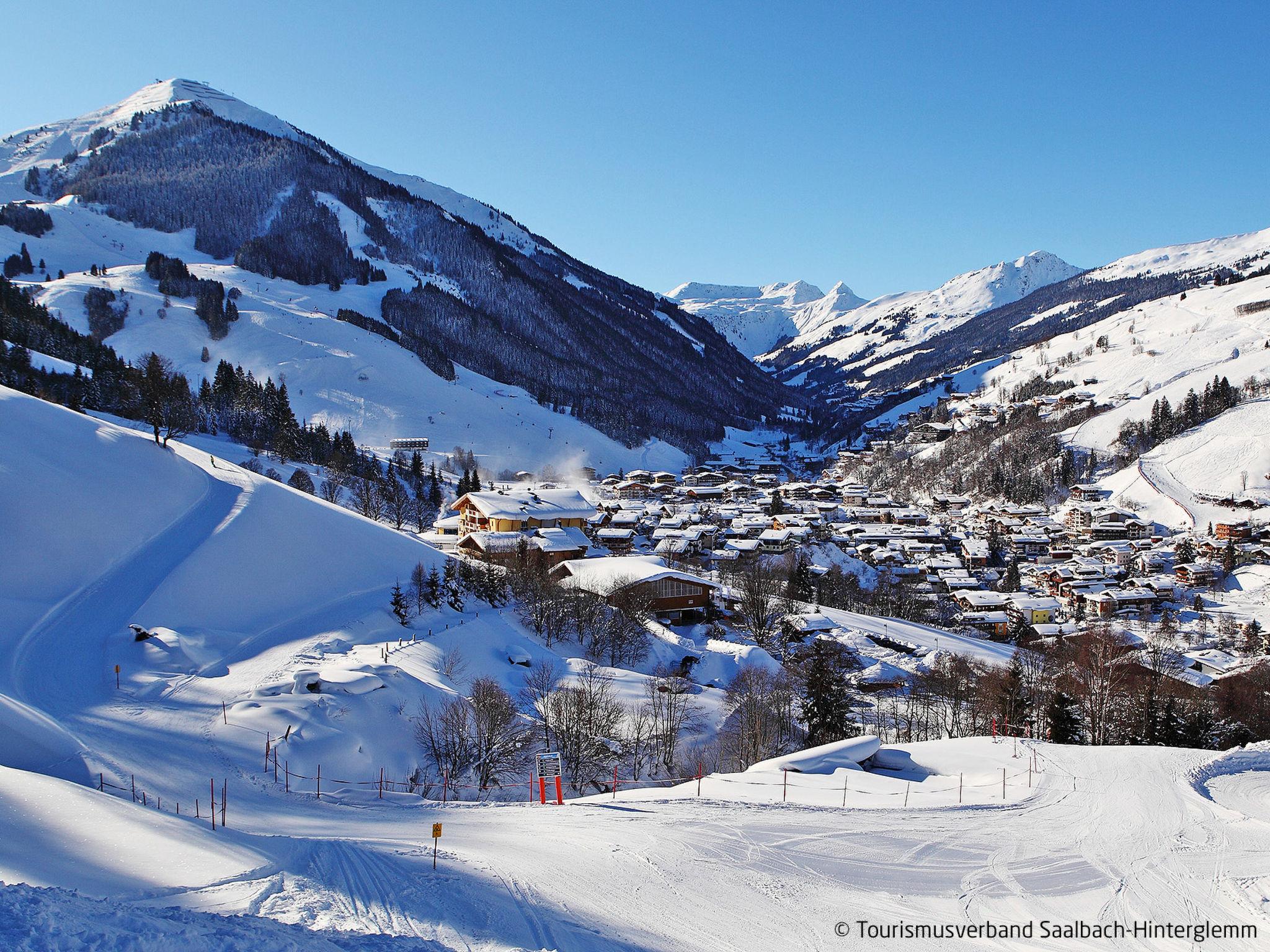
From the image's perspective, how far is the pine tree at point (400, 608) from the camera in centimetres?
3384

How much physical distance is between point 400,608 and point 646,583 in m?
17.5

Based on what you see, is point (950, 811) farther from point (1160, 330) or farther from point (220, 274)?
point (1160, 330)

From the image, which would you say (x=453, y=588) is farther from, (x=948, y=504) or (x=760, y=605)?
(x=948, y=504)

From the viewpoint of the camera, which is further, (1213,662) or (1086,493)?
(1086,493)

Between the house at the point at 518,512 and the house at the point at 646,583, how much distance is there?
37.3 feet

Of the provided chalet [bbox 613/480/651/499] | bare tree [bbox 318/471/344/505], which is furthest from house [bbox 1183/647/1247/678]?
chalet [bbox 613/480/651/499]

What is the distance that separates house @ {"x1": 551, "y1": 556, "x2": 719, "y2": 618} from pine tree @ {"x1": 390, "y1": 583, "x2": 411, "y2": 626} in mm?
13528

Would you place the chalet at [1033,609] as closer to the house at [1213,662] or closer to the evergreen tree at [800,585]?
the house at [1213,662]

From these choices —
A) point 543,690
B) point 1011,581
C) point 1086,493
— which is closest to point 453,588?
point 543,690

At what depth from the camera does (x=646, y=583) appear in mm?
47219

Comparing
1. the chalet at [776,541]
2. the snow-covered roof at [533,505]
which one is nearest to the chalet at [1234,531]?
the chalet at [776,541]

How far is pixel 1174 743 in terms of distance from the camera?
27047 mm

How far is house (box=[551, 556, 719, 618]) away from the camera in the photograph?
4700 cm

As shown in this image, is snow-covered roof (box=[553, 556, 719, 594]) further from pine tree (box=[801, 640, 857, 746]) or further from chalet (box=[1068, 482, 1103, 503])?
chalet (box=[1068, 482, 1103, 503])
